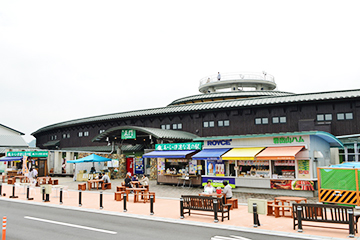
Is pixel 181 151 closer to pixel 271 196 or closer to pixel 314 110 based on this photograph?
pixel 271 196

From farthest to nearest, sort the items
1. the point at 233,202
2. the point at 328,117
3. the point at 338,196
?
the point at 328,117 → the point at 233,202 → the point at 338,196

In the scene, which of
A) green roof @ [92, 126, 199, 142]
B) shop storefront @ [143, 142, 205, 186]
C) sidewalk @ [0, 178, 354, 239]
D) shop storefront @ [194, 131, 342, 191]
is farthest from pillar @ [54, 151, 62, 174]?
shop storefront @ [194, 131, 342, 191]

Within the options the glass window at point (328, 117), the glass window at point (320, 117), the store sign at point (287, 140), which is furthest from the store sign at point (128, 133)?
the glass window at point (328, 117)

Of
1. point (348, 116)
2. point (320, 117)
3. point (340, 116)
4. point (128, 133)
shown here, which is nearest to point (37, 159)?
point (128, 133)

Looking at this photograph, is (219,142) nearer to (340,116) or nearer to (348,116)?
(340,116)

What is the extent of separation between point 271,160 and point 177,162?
351 inches

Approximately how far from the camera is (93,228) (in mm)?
11891

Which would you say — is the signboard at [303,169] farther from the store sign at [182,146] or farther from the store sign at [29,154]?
the store sign at [29,154]

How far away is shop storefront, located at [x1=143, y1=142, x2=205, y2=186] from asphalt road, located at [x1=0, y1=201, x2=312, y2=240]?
1097cm

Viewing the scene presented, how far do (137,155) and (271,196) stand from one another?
74.2 ft

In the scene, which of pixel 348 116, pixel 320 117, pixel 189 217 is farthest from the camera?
pixel 320 117

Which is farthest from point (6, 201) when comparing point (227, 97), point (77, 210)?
point (227, 97)

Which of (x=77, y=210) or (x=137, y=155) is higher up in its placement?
(x=137, y=155)

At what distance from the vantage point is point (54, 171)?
1559 inches
